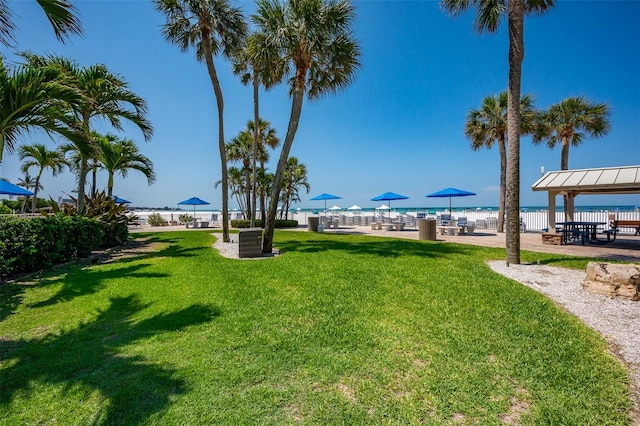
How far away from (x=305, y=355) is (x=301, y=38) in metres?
8.65

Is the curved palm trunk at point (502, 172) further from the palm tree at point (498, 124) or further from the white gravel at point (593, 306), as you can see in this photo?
the white gravel at point (593, 306)

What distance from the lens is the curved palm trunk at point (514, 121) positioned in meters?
7.19

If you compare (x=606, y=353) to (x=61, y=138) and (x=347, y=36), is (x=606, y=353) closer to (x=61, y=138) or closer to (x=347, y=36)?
(x=61, y=138)

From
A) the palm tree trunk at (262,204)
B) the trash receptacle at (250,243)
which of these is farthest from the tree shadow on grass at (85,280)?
the palm tree trunk at (262,204)

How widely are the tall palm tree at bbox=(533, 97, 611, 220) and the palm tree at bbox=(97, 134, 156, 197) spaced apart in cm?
2226

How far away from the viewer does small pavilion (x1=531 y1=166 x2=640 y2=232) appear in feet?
33.1

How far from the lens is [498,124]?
1582 centimetres

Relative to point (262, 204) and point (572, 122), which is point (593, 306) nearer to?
point (572, 122)

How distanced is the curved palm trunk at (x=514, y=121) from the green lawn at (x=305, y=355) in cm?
206

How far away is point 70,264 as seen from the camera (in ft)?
25.5

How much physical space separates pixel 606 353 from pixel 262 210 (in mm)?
20368

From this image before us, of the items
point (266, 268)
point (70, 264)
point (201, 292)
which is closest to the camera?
point (201, 292)

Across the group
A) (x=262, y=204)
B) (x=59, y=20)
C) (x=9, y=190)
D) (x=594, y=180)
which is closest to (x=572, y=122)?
(x=594, y=180)

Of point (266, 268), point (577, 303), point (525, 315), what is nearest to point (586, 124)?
point (577, 303)
